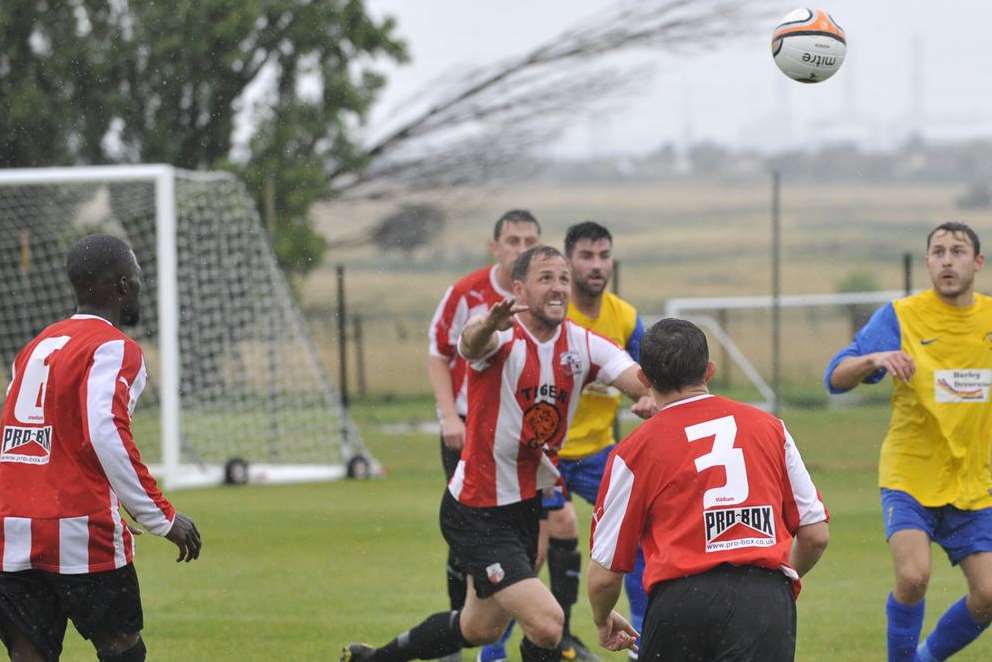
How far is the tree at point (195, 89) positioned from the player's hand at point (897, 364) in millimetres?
14156

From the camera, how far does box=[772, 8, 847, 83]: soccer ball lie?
24.9ft

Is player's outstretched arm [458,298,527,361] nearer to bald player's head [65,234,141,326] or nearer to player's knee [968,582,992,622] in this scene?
bald player's head [65,234,141,326]

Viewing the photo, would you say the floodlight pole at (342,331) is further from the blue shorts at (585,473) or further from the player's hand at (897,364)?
the player's hand at (897,364)

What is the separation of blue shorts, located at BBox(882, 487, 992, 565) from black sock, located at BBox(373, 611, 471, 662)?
2005 millimetres

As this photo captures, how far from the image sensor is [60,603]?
16.9ft

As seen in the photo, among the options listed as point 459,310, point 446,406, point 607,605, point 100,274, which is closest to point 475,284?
point 459,310

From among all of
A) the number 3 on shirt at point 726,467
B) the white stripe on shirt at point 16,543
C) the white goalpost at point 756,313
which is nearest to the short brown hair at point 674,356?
the number 3 on shirt at point 726,467

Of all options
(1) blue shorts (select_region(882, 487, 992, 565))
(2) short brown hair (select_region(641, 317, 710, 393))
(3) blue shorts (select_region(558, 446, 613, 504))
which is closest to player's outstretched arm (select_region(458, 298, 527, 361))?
(2) short brown hair (select_region(641, 317, 710, 393))

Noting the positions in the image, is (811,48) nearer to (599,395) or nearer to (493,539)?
(599,395)

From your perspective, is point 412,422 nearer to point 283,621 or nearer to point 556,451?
point 283,621

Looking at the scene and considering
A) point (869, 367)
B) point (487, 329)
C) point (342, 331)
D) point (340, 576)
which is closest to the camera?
point (487, 329)

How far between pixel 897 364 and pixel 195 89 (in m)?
15.9

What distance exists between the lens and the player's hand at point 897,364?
6.09 meters

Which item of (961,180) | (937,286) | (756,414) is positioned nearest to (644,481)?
(756,414)
